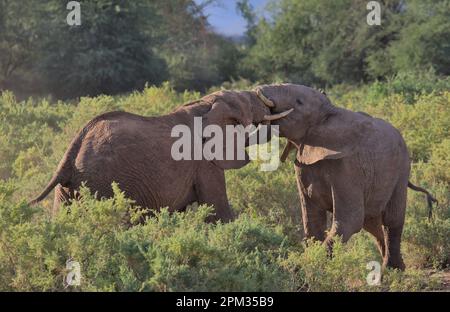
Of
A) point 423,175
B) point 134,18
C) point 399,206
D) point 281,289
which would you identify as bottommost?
point 281,289

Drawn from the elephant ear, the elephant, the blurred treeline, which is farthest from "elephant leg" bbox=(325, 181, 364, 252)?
the blurred treeline

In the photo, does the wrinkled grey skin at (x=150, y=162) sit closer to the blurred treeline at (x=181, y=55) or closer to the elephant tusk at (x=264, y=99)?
the elephant tusk at (x=264, y=99)

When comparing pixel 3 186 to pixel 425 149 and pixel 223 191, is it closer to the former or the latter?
pixel 223 191

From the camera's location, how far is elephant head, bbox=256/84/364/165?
5.53 meters

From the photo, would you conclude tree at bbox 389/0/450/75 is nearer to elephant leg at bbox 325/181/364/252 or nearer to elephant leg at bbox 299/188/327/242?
elephant leg at bbox 299/188/327/242

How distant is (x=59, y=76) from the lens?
22.5m

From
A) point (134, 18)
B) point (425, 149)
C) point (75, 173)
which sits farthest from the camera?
point (134, 18)

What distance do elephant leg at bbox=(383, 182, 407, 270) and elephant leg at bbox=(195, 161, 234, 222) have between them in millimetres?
1244

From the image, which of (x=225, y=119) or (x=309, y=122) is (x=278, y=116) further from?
(x=225, y=119)

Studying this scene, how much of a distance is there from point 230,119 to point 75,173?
123 centimetres

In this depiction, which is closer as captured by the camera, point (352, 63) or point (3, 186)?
point (3, 186)

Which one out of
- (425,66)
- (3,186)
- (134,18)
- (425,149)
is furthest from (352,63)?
(3,186)

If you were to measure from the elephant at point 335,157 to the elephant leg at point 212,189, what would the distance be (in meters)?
0.58

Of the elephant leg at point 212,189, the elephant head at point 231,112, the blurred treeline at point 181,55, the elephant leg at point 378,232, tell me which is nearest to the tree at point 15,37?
the blurred treeline at point 181,55
